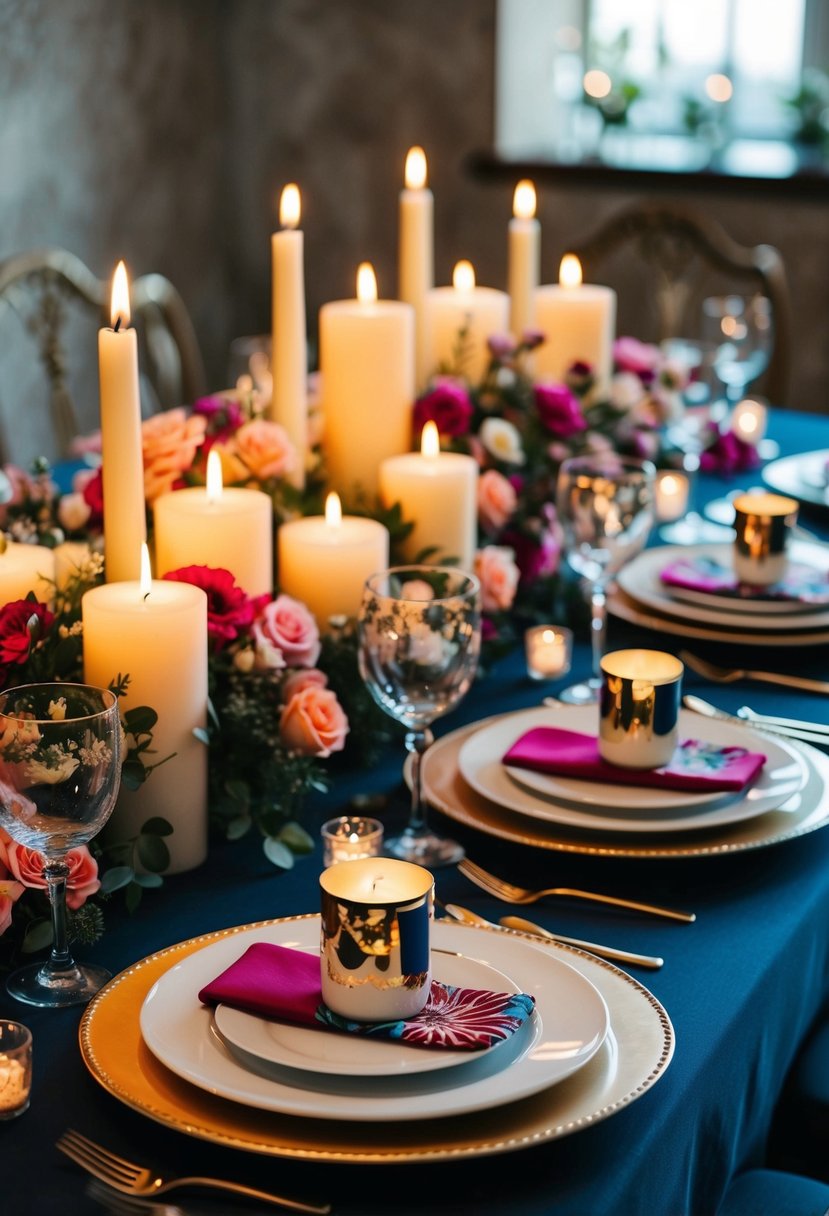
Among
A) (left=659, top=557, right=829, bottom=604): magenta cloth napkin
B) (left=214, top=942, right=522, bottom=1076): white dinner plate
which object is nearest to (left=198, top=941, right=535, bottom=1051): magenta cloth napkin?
(left=214, top=942, right=522, bottom=1076): white dinner plate

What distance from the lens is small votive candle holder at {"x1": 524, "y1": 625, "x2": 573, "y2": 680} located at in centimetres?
145

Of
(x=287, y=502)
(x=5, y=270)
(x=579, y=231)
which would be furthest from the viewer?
(x=579, y=231)

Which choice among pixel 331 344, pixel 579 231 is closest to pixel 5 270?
pixel 331 344

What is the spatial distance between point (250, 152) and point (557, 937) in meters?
3.95

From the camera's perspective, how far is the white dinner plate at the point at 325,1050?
758mm

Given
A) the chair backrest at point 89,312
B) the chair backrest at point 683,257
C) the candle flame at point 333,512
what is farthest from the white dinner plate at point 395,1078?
the chair backrest at point 683,257

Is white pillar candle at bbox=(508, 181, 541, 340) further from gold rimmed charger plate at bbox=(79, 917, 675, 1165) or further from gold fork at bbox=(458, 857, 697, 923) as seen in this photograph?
gold rimmed charger plate at bbox=(79, 917, 675, 1165)

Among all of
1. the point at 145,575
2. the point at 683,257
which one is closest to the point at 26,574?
the point at 145,575

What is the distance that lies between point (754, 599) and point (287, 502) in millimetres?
490

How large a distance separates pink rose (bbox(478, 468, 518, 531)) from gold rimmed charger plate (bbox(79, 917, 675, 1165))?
2.46ft

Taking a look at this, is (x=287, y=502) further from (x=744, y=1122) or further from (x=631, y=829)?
(x=744, y=1122)

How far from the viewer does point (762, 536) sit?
1550 mm

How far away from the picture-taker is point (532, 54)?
426 cm

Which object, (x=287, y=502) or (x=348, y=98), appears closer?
(x=287, y=502)
